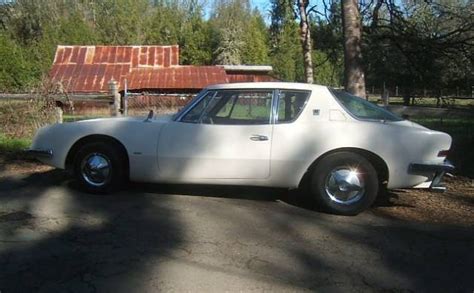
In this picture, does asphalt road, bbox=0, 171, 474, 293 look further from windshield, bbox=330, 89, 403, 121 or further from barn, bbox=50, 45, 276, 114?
barn, bbox=50, 45, 276, 114

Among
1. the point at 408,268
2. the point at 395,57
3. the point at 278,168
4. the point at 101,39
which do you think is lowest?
the point at 408,268

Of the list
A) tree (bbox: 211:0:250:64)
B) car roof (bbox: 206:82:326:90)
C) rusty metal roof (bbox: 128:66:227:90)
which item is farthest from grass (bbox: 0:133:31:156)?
tree (bbox: 211:0:250:64)

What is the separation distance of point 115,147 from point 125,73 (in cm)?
2341

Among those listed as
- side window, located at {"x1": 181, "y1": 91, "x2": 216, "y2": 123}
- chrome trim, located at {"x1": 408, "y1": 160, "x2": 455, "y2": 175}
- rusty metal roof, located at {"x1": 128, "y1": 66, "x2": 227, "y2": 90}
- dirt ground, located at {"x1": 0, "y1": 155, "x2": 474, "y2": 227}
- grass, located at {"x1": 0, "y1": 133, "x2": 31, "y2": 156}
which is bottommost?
dirt ground, located at {"x1": 0, "y1": 155, "x2": 474, "y2": 227}

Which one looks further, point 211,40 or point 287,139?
point 211,40

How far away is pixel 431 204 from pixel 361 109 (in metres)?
1.62

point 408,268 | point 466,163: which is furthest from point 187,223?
point 466,163

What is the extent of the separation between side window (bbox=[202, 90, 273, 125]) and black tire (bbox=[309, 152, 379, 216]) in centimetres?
89

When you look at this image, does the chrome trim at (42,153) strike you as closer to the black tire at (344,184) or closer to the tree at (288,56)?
the black tire at (344,184)

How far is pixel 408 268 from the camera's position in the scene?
4.65m

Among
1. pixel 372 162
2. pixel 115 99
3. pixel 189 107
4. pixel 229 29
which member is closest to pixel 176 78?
pixel 115 99

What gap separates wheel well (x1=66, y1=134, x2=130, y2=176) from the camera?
6805mm

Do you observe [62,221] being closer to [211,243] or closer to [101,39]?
[211,243]

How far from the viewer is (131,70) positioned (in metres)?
30.1
